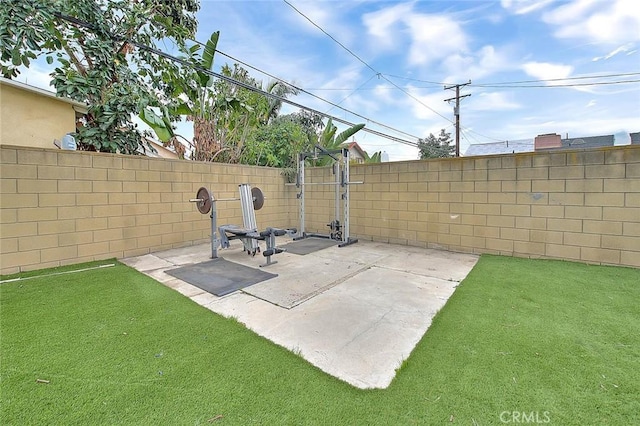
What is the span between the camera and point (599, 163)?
3.98 meters

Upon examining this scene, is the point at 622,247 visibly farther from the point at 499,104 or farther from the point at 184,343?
the point at 499,104

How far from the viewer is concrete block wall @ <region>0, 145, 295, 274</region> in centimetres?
375

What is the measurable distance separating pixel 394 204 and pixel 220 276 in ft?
12.9

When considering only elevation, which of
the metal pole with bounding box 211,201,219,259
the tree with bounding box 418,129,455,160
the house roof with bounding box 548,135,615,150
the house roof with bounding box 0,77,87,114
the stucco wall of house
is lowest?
the metal pole with bounding box 211,201,219,259

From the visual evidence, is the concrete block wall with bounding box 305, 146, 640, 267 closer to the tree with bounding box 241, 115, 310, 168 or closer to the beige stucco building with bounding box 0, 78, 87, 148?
the tree with bounding box 241, 115, 310, 168

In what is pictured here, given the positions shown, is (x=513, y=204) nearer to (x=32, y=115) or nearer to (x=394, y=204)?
(x=394, y=204)

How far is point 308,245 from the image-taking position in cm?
596

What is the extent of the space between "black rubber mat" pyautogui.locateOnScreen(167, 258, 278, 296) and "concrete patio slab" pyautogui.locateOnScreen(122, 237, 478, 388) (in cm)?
13

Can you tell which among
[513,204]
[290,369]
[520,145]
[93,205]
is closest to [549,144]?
[520,145]

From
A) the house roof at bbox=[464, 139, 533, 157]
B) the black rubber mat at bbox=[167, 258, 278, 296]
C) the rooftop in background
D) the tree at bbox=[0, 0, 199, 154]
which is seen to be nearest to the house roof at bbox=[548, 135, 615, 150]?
the rooftop in background

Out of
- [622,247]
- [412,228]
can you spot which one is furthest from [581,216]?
[412,228]

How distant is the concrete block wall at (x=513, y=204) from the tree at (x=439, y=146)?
1689 cm

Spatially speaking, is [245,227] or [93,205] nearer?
[93,205]

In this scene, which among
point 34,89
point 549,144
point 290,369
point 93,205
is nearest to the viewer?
point 290,369
